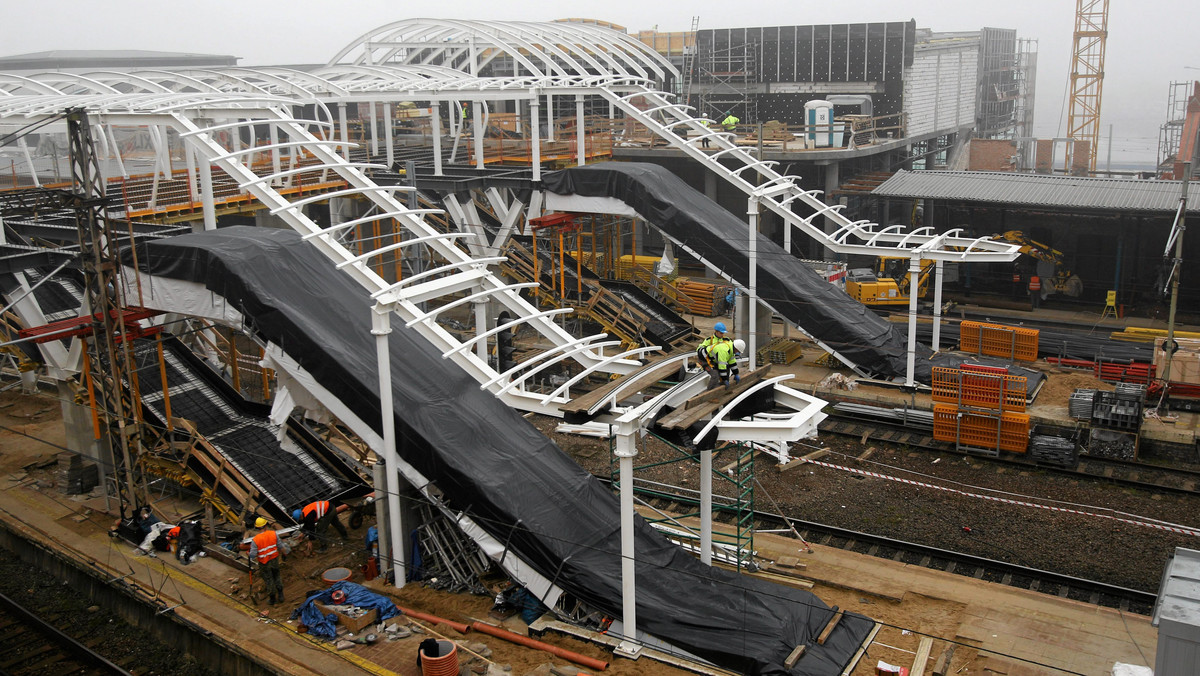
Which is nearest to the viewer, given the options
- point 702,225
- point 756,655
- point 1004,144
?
point 756,655

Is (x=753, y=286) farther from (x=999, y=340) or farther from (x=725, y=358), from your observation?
(x=725, y=358)

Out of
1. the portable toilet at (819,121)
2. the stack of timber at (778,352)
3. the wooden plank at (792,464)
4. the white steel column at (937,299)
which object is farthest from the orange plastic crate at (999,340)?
the portable toilet at (819,121)

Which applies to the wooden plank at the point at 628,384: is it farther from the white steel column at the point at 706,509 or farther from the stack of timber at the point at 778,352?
the stack of timber at the point at 778,352

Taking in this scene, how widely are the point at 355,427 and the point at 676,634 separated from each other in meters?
5.42

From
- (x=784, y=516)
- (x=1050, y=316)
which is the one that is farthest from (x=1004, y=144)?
(x=784, y=516)

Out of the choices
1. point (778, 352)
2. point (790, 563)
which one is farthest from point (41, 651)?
point (778, 352)

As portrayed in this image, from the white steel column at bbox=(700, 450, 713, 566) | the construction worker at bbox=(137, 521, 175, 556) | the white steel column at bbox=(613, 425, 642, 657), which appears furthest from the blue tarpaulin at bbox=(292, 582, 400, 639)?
the white steel column at bbox=(700, 450, 713, 566)

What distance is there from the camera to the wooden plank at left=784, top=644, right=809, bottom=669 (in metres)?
11.2

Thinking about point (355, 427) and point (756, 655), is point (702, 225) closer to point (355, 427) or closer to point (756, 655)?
point (355, 427)

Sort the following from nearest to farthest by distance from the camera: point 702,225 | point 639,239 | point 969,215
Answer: point 702,225 → point 969,215 → point 639,239

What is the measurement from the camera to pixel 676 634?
1195 centimetres

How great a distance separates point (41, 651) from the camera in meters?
13.5

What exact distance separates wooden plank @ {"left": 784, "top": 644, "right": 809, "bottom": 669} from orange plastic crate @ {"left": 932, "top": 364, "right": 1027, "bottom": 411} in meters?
8.72

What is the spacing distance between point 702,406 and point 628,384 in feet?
3.75
